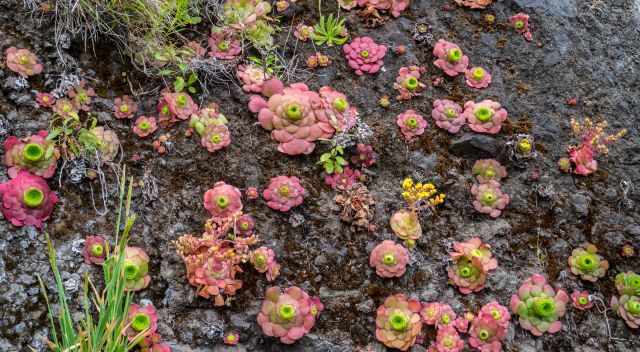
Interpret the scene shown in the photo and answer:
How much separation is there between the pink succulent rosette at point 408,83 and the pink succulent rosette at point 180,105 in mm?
1344

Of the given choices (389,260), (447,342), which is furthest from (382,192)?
(447,342)

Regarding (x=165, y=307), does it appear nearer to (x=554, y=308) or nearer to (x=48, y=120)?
(x=48, y=120)

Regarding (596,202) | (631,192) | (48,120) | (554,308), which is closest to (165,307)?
(48,120)

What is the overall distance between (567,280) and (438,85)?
148cm

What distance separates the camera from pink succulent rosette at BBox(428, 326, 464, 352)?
10.2ft

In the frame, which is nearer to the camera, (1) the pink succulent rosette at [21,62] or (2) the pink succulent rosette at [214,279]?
(2) the pink succulent rosette at [214,279]

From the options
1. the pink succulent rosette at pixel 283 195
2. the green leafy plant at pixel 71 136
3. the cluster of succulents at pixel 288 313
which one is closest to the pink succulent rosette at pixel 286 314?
the cluster of succulents at pixel 288 313

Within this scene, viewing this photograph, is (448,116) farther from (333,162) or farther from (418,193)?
(333,162)

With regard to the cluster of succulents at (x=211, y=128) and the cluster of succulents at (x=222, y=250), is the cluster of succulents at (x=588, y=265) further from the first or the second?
the cluster of succulents at (x=211, y=128)

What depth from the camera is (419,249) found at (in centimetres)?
339

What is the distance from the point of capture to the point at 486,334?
314 cm

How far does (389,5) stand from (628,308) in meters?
2.46

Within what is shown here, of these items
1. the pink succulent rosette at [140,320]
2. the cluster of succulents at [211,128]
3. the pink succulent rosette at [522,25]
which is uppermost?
the pink succulent rosette at [522,25]

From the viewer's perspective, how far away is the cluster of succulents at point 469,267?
10.8 feet
